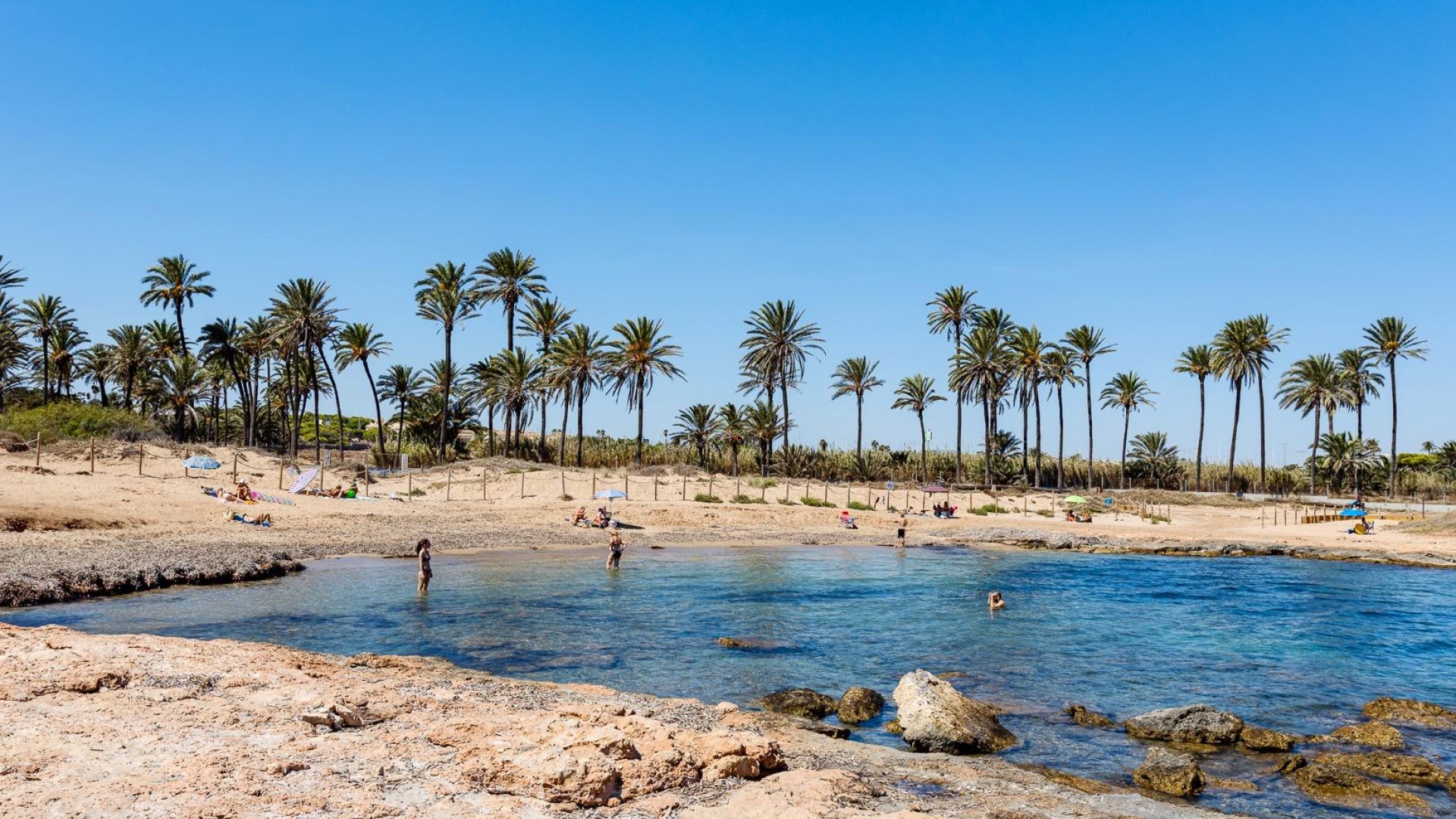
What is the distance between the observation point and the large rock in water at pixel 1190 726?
42.2 feet

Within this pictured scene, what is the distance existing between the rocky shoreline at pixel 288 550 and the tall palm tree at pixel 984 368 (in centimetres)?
2771

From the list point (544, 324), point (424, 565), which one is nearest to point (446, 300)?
point (544, 324)

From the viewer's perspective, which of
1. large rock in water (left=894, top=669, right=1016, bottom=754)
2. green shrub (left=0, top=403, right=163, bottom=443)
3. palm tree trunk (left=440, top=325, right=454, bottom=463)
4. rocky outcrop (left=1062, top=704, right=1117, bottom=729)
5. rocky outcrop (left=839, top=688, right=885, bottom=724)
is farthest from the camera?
palm tree trunk (left=440, top=325, right=454, bottom=463)

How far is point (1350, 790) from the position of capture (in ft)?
36.1

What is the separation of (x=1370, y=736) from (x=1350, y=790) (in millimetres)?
2921

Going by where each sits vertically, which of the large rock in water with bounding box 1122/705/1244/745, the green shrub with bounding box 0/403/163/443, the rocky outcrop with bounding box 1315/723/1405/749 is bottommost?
the rocky outcrop with bounding box 1315/723/1405/749

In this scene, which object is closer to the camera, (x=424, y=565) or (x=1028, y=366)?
(x=424, y=565)

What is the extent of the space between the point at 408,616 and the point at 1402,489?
9850cm

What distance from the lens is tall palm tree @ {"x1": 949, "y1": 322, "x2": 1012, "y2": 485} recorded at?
7725cm

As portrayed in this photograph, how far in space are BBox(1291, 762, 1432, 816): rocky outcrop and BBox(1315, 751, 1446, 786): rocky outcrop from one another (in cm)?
36

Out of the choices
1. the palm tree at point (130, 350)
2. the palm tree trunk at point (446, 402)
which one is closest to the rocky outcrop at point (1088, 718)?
the palm tree trunk at point (446, 402)

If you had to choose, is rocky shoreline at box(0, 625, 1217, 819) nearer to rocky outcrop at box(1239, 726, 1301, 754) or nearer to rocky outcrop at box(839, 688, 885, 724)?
rocky outcrop at box(839, 688, 885, 724)

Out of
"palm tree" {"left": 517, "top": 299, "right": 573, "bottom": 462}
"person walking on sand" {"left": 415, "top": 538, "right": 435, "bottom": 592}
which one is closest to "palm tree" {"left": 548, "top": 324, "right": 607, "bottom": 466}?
"palm tree" {"left": 517, "top": 299, "right": 573, "bottom": 462}

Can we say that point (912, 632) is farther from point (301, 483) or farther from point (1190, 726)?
point (301, 483)
